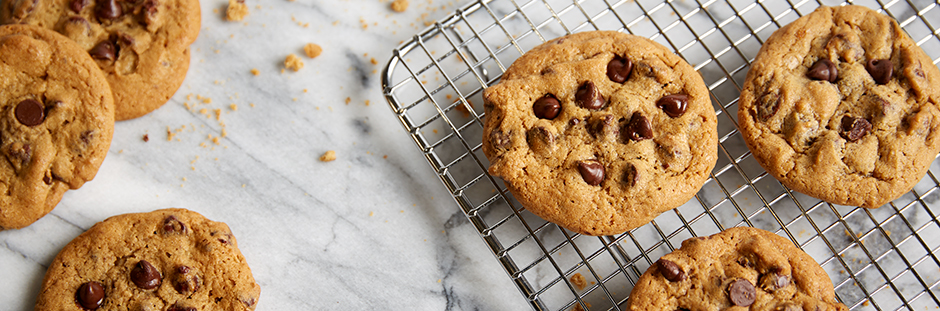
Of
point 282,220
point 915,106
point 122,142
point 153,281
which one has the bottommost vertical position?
point 915,106

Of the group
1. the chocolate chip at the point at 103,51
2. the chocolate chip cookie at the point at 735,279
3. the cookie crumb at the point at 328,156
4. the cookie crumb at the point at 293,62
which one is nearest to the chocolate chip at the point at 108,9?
the chocolate chip at the point at 103,51

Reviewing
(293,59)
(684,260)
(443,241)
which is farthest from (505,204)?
(293,59)

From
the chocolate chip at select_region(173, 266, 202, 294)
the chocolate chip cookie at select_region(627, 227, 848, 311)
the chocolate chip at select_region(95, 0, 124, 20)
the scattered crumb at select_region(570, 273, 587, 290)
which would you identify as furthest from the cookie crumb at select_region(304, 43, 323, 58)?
the chocolate chip cookie at select_region(627, 227, 848, 311)

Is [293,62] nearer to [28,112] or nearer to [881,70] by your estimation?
[28,112]

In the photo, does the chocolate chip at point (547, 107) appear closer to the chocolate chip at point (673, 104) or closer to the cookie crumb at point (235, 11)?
the chocolate chip at point (673, 104)

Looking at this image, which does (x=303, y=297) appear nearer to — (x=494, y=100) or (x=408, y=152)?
(x=408, y=152)

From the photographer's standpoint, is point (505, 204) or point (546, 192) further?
point (505, 204)

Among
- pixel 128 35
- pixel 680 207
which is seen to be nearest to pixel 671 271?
pixel 680 207

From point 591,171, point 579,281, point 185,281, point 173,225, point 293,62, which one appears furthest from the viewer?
point 293,62
